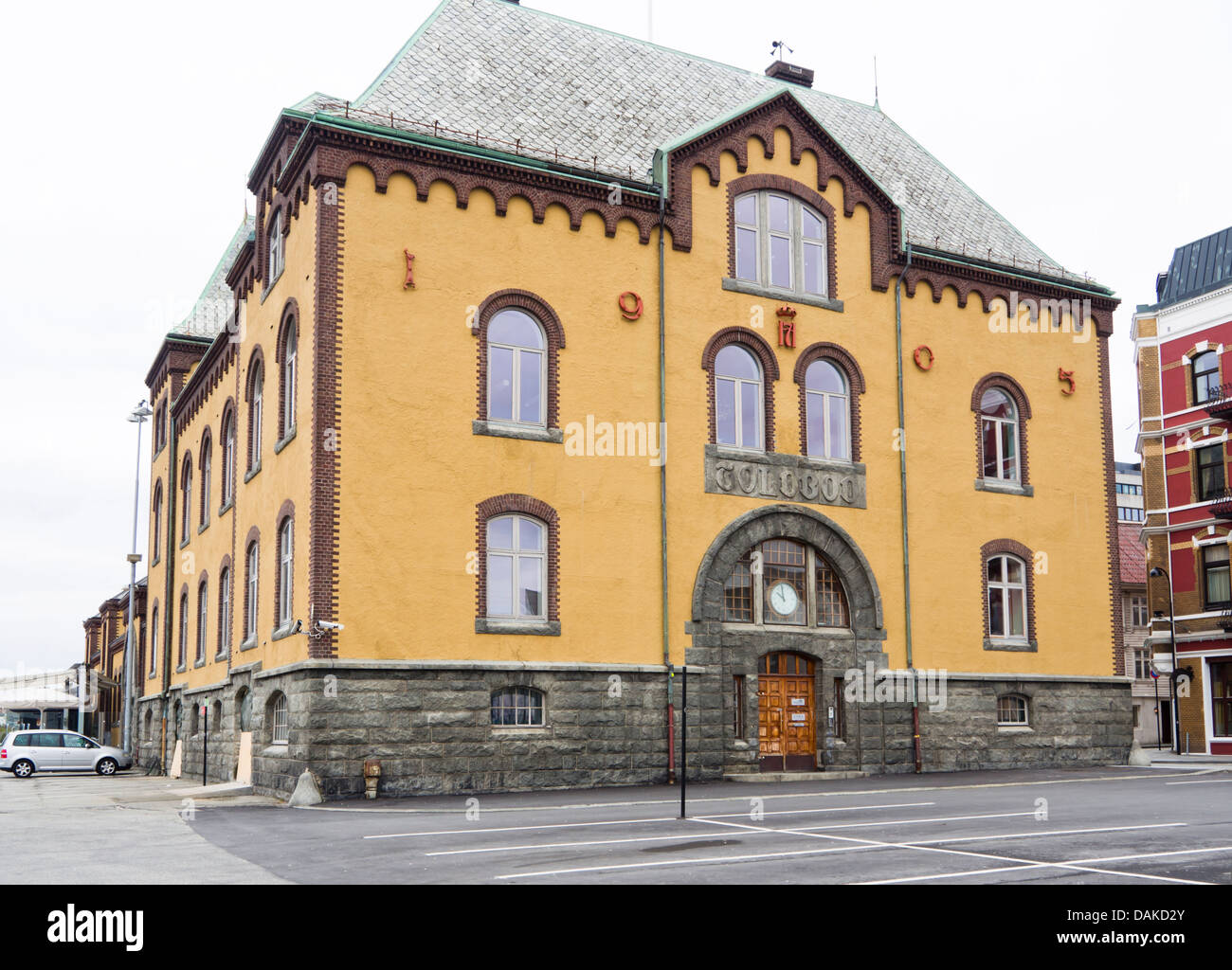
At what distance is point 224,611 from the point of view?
3200 cm

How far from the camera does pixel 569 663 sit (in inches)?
953

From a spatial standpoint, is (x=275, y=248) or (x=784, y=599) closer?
(x=784, y=599)

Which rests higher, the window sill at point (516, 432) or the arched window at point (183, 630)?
the window sill at point (516, 432)

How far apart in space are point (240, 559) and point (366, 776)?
9521mm

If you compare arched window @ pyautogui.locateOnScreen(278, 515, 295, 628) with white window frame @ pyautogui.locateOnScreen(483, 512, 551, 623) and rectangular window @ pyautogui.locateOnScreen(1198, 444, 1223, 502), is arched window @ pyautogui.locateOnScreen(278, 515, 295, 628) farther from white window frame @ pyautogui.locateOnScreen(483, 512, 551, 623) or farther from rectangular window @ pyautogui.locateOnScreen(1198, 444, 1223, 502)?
rectangular window @ pyautogui.locateOnScreen(1198, 444, 1223, 502)

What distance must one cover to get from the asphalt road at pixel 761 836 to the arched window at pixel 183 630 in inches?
666

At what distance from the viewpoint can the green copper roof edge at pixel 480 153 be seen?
23.3 meters

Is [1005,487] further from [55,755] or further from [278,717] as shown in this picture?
[55,755]

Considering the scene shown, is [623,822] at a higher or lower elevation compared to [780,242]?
lower

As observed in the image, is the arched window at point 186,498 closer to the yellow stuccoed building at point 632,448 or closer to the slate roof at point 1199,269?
the yellow stuccoed building at point 632,448

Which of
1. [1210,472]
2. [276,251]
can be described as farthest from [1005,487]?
[1210,472]

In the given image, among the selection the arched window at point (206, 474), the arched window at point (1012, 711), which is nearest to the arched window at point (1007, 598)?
the arched window at point (1012, 711)

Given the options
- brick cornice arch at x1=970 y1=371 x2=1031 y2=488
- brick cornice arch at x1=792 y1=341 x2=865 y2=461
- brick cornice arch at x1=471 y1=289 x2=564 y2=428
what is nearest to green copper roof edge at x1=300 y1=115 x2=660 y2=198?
brick cornice arch at x1=471 y1=289 x2=564 y2=428

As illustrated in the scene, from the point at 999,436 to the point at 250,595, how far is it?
1792cm
